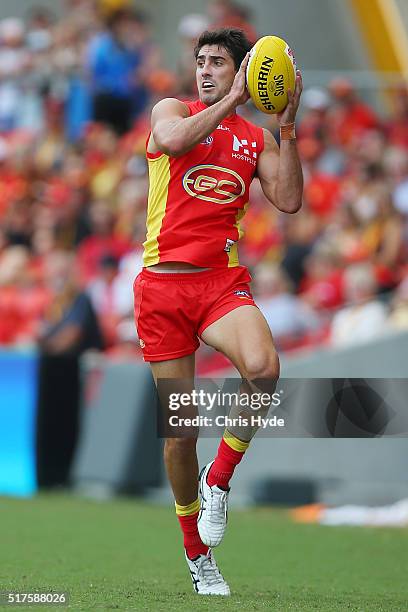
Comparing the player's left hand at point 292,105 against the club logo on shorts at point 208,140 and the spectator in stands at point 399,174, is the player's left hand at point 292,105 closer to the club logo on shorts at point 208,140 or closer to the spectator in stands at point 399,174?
the club logo on shorts at point 208,140

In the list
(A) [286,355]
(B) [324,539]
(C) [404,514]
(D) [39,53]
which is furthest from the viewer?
(D) [39,53]

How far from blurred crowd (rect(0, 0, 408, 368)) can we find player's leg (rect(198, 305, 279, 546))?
5.22m

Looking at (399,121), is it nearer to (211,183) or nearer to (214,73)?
(214,73)

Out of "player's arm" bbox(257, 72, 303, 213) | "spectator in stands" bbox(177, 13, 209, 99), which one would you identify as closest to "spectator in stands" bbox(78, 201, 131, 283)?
"spectator in stands" bbox(177, 13, 209, 99)

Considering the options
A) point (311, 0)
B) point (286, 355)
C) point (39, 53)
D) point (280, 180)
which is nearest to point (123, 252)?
point (286, 355)

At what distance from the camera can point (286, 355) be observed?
40.4 ft

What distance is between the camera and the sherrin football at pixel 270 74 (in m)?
6.46

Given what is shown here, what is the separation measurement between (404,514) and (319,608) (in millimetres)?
4751

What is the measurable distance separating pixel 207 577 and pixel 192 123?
2.39 metres

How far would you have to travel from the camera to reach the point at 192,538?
684cm

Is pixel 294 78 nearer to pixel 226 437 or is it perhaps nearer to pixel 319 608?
pixel 226 437

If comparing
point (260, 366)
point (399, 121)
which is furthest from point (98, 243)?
point (260, 366)

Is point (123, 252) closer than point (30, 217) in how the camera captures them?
Yes

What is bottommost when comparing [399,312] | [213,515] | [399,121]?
[399,312]
